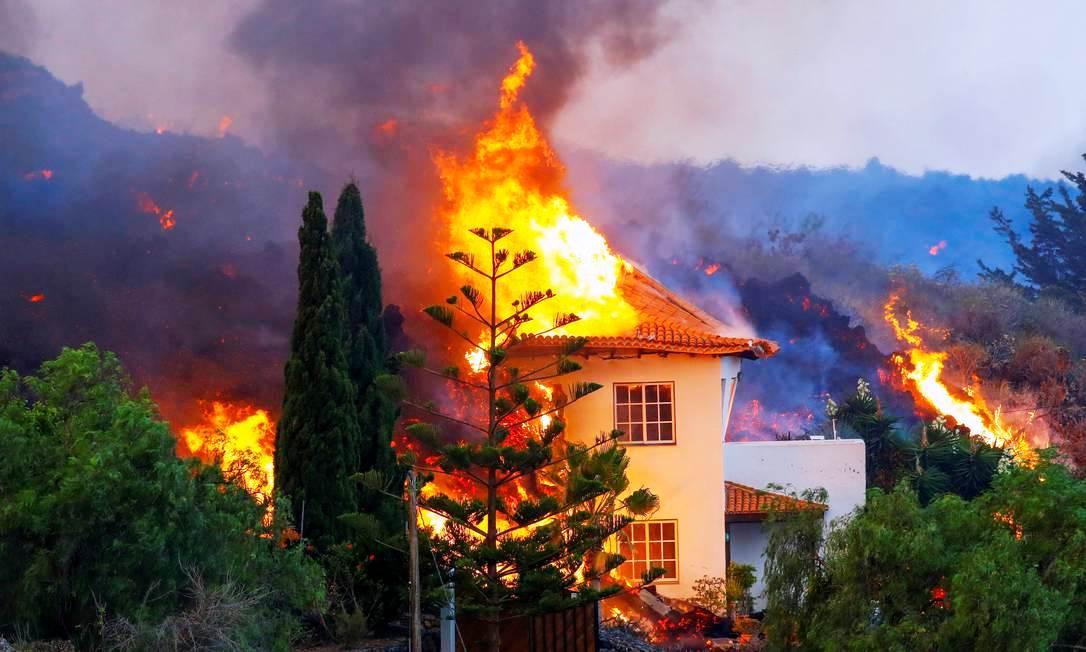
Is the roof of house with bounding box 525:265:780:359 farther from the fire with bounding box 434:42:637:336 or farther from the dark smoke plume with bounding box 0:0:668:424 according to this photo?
the dark smoke plume with bounding box 0:0:668:424

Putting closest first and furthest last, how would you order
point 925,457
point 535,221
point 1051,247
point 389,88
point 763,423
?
point 535,221 → point 925,457 → point 389,88 → point 763,423 → point 1051,247

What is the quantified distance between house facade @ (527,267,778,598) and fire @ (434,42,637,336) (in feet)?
2.43

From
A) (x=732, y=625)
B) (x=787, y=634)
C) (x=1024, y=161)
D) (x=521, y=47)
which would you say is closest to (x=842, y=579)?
(x=787, y=634)

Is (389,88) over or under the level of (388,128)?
over

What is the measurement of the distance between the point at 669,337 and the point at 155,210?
41.0 feet

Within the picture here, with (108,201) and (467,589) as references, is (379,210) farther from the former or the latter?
(467,589)

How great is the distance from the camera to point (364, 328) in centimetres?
1750

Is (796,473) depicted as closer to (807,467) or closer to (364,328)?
(807,467)

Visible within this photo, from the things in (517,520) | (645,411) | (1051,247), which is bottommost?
(517,520)

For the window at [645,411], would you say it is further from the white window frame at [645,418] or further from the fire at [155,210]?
the fire at [155,210]

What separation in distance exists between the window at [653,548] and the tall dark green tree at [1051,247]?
87.0 ft

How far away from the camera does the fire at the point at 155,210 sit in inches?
1001

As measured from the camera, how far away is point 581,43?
30938 millimetres

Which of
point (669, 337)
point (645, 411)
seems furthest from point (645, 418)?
point (669, 337)
